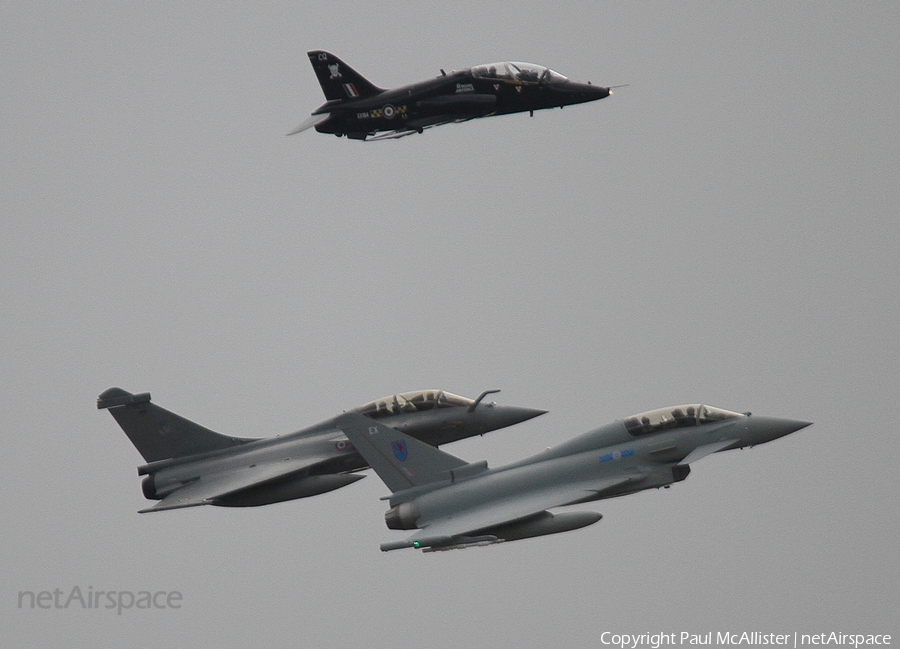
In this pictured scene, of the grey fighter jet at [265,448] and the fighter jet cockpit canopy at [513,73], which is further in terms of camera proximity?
the fighter jet cockpit canopy at [513,73]

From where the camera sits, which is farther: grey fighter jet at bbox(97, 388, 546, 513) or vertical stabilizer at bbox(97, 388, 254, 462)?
vertical stabilizer at bbox(97, 388, 254, 462)

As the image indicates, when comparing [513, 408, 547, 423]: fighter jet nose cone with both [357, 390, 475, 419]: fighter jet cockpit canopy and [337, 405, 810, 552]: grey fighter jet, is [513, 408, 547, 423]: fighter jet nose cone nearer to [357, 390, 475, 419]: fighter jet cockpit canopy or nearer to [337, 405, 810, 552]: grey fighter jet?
[357, 390, 475, 419]: fighter jet cockpit canopy

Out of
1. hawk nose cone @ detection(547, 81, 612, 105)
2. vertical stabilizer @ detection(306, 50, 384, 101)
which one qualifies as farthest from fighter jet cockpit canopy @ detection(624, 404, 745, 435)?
vertical stabilizer @ detection(306, 50, 384, 101)

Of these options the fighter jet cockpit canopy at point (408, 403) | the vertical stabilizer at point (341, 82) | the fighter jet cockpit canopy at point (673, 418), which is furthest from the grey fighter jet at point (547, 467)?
the vertical stabilizer at point (341, 82)

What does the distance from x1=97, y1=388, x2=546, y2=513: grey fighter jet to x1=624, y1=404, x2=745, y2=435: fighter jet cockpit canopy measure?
16.0ft

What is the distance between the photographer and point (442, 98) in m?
55.7

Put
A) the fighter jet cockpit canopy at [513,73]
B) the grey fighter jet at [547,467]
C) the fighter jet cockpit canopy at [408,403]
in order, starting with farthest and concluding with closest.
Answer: the fighter jet cockpit canopy at [513,73], the fighter jet cockpit canopy at [408,403], the grey fighter jet at [547,467]

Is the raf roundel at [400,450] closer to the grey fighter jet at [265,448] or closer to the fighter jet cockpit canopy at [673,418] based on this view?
the grey fighter jet at [265,448]

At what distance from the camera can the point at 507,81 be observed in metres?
55.6

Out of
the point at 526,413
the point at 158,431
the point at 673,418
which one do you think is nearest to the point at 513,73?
the point at 526,413

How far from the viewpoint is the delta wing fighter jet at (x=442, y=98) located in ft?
182

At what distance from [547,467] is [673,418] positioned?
398cm

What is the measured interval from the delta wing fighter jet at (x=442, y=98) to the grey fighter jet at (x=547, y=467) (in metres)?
12.0

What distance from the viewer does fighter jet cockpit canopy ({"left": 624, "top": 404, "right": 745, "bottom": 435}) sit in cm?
4838
